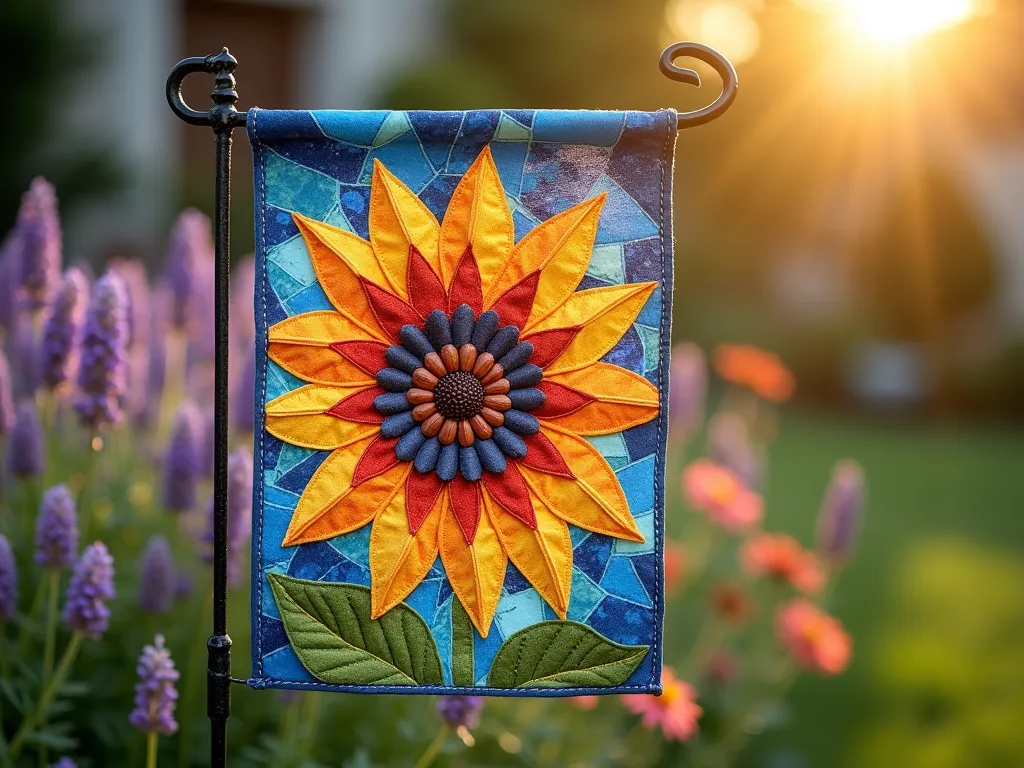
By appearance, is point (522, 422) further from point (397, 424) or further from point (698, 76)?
point (698, 76)

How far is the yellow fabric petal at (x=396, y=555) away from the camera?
1271 mm

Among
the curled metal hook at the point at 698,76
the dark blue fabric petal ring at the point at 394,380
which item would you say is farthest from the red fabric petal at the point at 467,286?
the curled metal hook at the point at 698,76

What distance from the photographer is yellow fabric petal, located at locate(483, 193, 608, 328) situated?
1258 millimetres

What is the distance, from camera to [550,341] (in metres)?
1.27

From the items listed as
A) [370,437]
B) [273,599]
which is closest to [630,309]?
[370,437]

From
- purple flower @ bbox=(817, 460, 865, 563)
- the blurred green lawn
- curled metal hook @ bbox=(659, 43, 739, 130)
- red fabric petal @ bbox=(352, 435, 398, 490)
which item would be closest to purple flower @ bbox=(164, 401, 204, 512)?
red fabric petal @ bbox=(352, 435, 398, 490)

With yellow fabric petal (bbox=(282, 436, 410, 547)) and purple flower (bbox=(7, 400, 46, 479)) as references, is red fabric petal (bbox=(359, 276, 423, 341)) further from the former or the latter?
purple flower (bbox=(7, 400, 46, 479))

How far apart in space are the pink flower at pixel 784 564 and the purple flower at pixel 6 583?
1610 mm

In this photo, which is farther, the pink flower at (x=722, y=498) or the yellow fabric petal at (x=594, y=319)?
the pink flower at (x=722, y=498)

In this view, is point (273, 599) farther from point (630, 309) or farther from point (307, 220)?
point (630, 309)

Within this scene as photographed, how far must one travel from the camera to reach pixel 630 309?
4.17 ft

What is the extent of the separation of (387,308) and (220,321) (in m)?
0.22

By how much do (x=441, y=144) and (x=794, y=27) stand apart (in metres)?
9.24

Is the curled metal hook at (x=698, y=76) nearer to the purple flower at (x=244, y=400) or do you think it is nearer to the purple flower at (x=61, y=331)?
the purple flower at (x=244, y=400)
